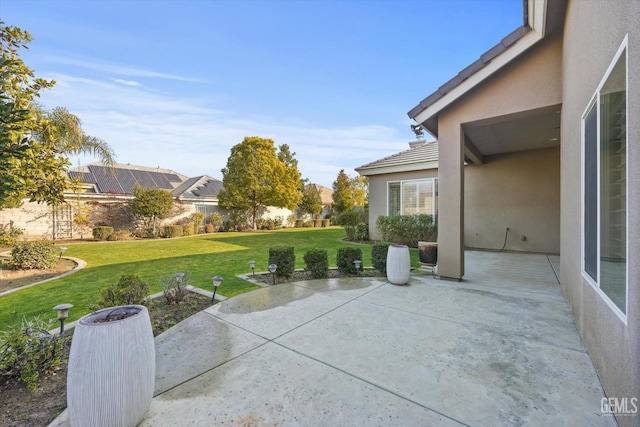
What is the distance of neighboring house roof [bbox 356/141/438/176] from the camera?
11555 mm

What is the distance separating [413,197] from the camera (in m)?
12.3

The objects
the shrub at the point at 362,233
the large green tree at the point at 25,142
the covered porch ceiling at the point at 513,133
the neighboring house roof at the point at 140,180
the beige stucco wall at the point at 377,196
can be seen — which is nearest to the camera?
the large green tree at the point at 25,142

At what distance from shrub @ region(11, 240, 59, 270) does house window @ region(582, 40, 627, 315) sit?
11.7 metres

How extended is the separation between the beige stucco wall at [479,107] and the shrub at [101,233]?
17.5m

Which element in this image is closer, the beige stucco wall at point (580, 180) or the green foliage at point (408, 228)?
the beige stucco wall at point (580, 180)

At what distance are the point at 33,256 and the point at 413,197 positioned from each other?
13.4m

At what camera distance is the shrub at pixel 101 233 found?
15234 mm

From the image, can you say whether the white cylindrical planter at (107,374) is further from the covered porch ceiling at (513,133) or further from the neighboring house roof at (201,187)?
the neighboring house roof at (201,187)

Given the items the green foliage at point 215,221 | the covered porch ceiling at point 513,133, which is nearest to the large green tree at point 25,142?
the covered porch ceiling at point 513,133

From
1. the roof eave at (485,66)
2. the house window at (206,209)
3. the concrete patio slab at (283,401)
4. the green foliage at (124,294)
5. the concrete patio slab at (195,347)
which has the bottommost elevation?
the concrete patio slab at (195,347)

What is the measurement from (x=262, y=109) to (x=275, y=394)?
51.5 feet

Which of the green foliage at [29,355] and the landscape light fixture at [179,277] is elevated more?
the landscape light fixture at [179,277]

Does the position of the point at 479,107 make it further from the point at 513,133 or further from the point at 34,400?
the point at 34,400

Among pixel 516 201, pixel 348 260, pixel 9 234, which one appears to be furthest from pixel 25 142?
pixel 516 201
